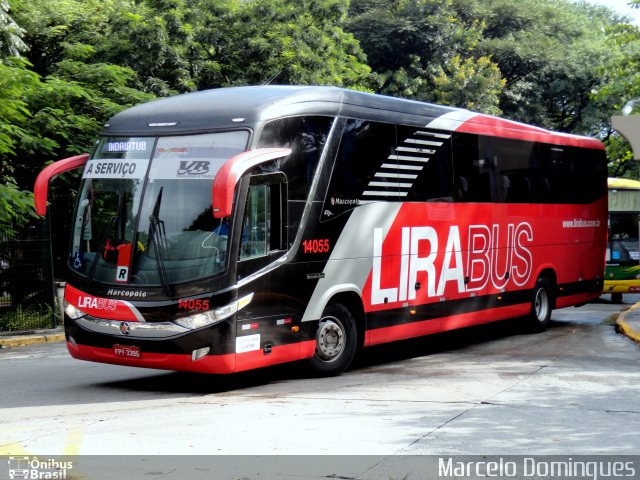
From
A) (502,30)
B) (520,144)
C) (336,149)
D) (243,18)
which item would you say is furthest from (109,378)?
(502,30)

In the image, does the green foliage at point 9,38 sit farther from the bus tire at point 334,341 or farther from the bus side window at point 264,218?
the bus tire at point 334,341

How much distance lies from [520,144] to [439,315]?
4.27 m

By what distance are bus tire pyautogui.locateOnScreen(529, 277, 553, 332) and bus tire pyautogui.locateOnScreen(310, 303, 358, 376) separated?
6152mm

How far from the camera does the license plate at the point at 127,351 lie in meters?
10.9

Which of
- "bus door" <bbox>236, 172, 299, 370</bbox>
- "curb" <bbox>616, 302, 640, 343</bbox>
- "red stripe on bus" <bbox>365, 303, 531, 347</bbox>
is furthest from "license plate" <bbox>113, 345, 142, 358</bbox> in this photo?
"curb" <bbox>616, 302, 640, 343</bbox>

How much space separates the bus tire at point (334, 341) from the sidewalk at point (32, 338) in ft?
30.9

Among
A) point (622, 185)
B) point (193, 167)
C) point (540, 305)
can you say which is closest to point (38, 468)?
point (193, 167)

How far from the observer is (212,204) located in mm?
10594

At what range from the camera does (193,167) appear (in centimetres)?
1101

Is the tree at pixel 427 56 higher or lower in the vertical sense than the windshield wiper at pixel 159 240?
higher

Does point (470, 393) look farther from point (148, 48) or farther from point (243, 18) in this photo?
point (243, 18)

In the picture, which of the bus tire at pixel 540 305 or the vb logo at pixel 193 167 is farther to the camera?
the bus tire at pixel 540 305

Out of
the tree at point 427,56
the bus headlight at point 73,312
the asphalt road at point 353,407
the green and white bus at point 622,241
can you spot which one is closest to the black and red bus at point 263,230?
the bus headlight at point 73,312

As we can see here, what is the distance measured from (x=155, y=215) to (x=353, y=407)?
3193 mm
